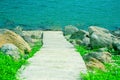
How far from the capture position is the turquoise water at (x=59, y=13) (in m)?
34.6

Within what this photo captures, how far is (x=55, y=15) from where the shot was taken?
36156mm

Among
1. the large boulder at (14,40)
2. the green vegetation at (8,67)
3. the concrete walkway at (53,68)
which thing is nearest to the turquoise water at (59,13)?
the large boulder at (14,40)

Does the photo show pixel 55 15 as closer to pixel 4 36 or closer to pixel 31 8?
pixel 31 8

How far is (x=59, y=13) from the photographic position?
3650 cm

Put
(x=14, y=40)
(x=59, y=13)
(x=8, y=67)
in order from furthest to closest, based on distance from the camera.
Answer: (x=59, y=13), (x=14, y=40), (x=8, y=67)

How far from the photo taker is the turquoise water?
1363 inches

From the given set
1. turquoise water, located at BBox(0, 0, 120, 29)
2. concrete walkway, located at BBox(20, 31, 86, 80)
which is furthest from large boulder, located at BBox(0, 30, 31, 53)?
turquoise water, located at BBox(0, 0, 120, 29)

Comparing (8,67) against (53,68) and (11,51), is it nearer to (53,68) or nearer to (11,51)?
(53,68)

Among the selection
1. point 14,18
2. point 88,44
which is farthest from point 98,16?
point 88,44

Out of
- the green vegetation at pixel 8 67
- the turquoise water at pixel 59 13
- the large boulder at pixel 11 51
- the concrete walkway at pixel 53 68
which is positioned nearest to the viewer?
the green vegetation at pixel 8 67

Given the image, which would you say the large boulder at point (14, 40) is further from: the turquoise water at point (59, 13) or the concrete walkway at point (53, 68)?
the turquoise water at point (59, 13)

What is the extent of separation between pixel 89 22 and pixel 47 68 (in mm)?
24699

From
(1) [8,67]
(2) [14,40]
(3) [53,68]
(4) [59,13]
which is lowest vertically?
(4) [59,13]

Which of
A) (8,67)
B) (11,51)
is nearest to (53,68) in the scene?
(8,67)
